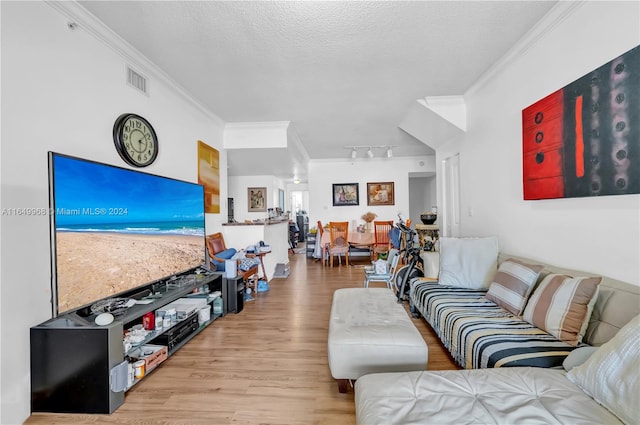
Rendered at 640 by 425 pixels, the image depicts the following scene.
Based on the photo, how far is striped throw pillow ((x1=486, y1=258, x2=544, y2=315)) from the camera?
1940mm

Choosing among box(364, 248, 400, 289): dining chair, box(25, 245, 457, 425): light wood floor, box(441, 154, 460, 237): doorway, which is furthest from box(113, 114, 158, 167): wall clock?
box(441, 154, 460, 237): doorway

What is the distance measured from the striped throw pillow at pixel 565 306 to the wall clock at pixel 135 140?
128 inches

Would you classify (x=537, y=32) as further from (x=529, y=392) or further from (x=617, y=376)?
(x=529, y=392)

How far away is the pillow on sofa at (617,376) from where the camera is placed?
3.12 feet

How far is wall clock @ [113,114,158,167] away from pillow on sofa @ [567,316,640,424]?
124 inches

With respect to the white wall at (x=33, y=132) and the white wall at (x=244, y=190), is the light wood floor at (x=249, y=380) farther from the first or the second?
the white wall at (x=244, y=190)

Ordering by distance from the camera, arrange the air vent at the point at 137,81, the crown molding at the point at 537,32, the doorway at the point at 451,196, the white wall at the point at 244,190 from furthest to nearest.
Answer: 1. the white wall at the point at 244,190
2. the doorway at the point at 451,196
3. the air vent at the point at 137,81
4. the crown molding at the point at 537,32

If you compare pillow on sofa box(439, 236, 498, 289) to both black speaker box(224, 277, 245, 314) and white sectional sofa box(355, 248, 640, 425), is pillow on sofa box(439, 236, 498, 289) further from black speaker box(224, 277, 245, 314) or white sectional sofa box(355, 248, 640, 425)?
black speaker box(224, 277, 245, 314)

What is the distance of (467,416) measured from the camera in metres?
0.98

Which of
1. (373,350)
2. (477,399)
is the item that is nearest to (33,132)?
(373,350)

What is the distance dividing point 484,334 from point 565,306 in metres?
0.47

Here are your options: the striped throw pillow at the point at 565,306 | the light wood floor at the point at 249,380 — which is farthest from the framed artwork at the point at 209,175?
the striped throw pillow at the point at 565,306

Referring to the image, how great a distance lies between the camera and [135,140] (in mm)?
2395

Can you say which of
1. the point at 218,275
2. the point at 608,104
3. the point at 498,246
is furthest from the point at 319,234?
the point at 608,104
